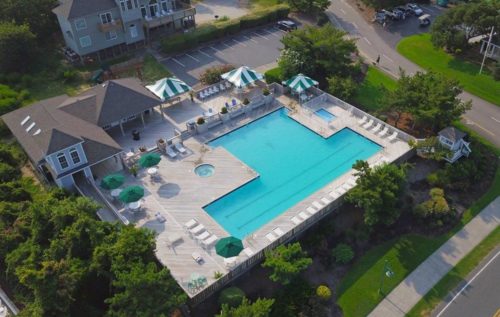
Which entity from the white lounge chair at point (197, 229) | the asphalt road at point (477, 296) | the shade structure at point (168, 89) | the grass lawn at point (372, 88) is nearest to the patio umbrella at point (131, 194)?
the white lounge chair at point (197, 229)

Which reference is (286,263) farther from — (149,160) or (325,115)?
(325,115)

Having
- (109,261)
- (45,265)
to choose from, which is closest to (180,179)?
(109,261)

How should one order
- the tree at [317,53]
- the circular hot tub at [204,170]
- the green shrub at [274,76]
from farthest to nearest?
the green shrub at [274,76], the tree at [317,53], the circular hot tub at [204,170]

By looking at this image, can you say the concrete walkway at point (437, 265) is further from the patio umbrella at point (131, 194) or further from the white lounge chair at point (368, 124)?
the patio umbrella at point (131, 194)

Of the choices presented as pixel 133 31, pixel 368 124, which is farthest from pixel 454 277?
pixel 133 31

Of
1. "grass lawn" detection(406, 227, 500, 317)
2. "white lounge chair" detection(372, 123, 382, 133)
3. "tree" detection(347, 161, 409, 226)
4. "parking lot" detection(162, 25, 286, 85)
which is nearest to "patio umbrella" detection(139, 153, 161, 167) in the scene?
"tree" detection(347, 161, 409, 226)
